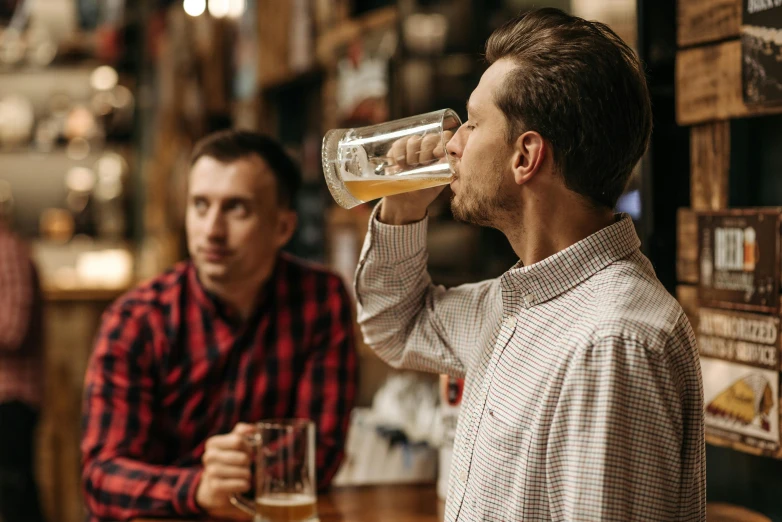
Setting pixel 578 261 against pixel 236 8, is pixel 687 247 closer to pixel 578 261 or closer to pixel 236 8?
pixel 578 261

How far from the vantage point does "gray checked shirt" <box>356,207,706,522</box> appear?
1.01 metres

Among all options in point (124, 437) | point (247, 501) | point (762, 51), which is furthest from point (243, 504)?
point (762, 51)

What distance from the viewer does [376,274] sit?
1583 mm

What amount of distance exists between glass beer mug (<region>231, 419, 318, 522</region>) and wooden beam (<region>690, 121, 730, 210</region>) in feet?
2.73

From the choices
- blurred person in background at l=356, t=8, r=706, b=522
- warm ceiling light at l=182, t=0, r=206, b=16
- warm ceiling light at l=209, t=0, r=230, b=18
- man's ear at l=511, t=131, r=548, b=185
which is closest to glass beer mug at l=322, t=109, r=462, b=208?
blurred person in background at l=356, t=8, r=706, b=522

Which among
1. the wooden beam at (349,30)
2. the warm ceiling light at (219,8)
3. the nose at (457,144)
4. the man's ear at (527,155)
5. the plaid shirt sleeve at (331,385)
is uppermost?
the warm ceiling light at (219,8)

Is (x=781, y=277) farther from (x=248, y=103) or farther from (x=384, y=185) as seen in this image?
(x=248, y=103)

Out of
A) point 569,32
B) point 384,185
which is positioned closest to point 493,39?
point 569,32

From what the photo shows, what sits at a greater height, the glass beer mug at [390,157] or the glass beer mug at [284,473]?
the glass beer mug at [390,157]

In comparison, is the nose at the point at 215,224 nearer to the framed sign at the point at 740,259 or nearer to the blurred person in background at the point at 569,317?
the blurred person in background at the point at 569,317

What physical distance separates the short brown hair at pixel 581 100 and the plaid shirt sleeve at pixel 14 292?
325 cm

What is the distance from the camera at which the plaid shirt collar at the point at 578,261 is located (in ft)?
3.84

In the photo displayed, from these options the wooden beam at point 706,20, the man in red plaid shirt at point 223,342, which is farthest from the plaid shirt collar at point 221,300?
the wooden beam at point 706,20

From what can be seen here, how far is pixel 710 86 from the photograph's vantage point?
5.52 ft
